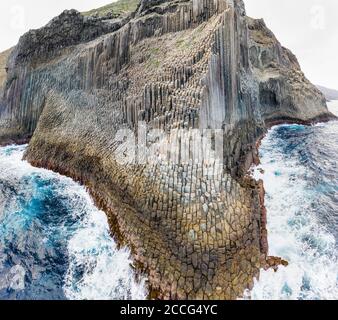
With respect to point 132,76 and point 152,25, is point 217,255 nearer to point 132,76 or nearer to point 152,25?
point 132,76

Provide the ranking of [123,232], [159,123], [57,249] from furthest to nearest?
[159,123], [123,232], [57,249]

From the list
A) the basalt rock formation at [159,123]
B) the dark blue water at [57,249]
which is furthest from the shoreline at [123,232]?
the dark blue water at [57,249]

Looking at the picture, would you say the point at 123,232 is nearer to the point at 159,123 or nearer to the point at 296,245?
the point at 159,123

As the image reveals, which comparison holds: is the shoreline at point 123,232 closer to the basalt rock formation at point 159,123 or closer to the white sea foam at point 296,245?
the basalt rock formation at point 159,123

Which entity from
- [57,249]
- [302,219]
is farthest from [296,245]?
[57,249]

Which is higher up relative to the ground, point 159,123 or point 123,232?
point 159,123

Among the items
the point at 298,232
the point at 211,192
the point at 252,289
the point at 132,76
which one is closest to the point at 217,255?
the point at 252,289

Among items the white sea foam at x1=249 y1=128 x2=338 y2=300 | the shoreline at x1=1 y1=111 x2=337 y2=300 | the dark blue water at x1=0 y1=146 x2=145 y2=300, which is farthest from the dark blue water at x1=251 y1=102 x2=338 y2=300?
the dark blue water at x1=0 y1=146 x2=145 y2=300
